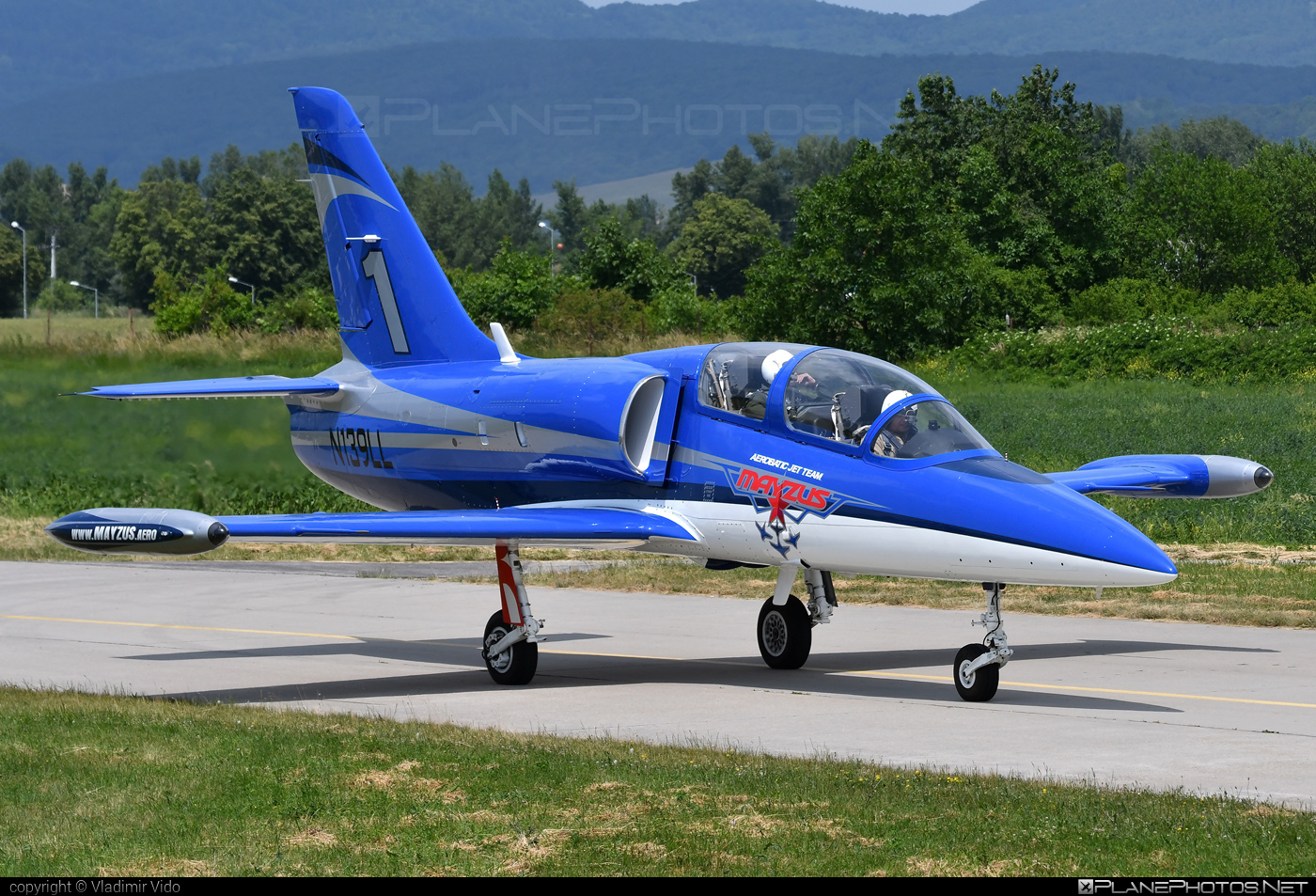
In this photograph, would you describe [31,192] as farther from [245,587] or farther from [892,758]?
[892,758]

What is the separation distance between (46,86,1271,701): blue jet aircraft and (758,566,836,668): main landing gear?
2cm

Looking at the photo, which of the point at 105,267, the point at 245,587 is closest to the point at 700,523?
the point at 245,587

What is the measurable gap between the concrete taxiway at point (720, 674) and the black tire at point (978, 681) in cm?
11

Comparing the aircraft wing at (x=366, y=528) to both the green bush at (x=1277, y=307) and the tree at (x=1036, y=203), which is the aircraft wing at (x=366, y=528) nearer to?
the green bush at (x=1277, y=307)

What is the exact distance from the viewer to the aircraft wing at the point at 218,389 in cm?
1529

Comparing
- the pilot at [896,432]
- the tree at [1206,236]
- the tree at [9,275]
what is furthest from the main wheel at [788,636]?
the tree at [9,275]

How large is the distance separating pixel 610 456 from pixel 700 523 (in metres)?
1.10

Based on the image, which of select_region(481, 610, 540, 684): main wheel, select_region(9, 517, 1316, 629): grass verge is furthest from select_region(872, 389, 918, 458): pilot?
select_region(9, 517, 1316, 629): grass verge

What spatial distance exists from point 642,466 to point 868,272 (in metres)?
37.6

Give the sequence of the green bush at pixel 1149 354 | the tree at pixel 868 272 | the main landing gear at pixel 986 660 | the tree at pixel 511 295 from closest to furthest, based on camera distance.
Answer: the main landing gear at pixel 986 660
the green bush at pixel 1149 354
the tree at pixel 868 272
the tree at pixel 511 295

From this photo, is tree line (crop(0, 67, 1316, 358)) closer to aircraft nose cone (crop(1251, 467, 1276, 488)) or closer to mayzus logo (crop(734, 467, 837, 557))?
aircraft nose cone (crop(1251, 467, 1276, 488))

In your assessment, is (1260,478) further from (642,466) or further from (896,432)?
(642,466)

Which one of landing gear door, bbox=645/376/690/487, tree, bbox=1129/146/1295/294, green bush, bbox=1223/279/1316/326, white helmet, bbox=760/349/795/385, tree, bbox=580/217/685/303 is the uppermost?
tree, bbox=1129/146/1295/294

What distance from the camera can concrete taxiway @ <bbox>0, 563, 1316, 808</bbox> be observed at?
412 inches
